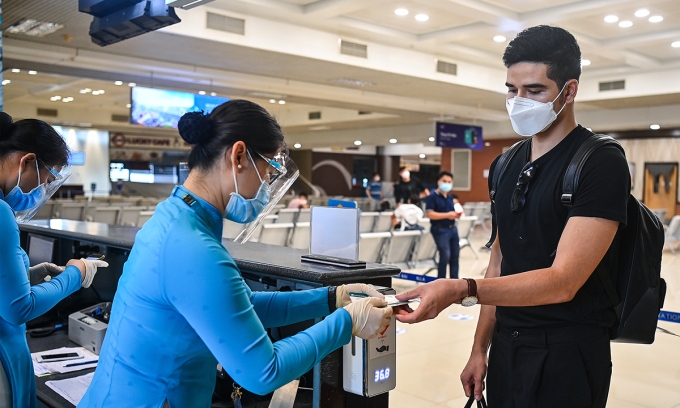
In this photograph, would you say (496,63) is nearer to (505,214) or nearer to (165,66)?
(165,66)

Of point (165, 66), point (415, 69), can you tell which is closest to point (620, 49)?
point (415, 69)

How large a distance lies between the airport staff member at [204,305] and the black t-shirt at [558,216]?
0.41 meters

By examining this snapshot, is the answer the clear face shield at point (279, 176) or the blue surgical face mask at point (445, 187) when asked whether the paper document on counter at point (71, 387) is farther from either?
the blue surgical face mask at point (445, 187)

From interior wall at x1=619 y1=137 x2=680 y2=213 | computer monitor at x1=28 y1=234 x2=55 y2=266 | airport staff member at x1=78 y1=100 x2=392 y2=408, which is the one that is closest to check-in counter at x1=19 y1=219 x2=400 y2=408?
computer monitor at x1=28 y1=234 x2=55 y2=266

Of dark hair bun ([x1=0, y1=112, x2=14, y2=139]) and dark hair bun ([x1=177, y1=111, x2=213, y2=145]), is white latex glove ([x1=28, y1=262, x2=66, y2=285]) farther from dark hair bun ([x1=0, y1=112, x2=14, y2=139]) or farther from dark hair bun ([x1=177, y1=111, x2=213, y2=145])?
dark hair bun ([x1=177, y1=111, x2=213, y2=145])

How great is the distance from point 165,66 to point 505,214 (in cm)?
911

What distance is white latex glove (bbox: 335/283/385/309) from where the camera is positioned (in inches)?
63.5

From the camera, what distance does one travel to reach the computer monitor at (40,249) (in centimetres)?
338

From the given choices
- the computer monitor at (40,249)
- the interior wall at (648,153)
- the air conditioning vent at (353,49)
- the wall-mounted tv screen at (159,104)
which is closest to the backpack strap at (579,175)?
the computer monitor at (40,249)

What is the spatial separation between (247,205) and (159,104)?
9015 millimetres

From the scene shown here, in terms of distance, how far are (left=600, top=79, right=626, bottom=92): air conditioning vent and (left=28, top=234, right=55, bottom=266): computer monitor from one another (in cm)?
1110

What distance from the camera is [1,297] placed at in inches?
68.9

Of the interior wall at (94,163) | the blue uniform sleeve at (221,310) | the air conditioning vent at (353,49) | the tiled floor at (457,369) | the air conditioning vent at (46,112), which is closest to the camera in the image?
the blue uniform sleeve at (221,310)

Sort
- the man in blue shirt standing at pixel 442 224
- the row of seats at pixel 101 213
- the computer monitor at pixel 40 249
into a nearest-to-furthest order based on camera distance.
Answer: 1. the computer monitor at pixel 40 249
2. the man in blue shirt standing at pixel 442 224
3. the row of seats at pixel 101 213
